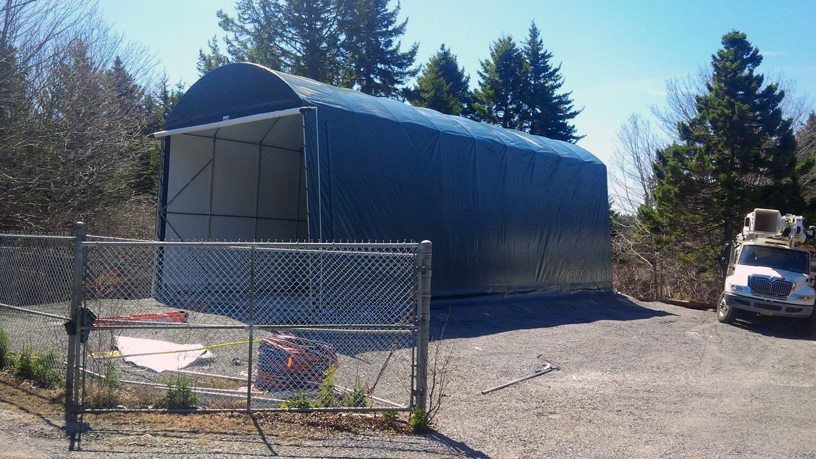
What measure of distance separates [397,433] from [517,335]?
7626 millimetres

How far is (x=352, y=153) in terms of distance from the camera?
14.6 m

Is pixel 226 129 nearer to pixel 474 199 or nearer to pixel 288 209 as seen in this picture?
pixel 288 209

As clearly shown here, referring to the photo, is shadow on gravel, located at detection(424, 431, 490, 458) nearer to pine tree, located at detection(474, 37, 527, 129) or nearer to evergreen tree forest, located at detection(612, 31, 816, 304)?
evergreen tree forest, located at detection(612, 31, 816, 304)

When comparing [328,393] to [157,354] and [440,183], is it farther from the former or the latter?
[440,183]

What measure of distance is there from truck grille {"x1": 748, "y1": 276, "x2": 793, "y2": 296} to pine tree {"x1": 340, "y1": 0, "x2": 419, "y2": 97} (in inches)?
992

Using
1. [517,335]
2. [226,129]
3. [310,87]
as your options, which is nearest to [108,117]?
[226,129]

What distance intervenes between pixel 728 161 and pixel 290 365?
74.1ft

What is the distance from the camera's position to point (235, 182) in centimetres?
1872

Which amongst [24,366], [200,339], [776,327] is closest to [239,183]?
[200,339]

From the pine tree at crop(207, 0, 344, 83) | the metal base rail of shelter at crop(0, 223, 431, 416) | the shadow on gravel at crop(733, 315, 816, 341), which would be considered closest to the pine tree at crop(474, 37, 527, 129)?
the pine tree at crop(207, 0, 344, 83)

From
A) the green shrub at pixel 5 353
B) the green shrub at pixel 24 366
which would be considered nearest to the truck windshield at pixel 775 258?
the green shrub at pixel 24 366

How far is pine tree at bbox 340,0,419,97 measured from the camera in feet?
119

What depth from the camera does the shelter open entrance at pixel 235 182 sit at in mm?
17000

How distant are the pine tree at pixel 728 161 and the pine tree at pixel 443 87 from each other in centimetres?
1687
